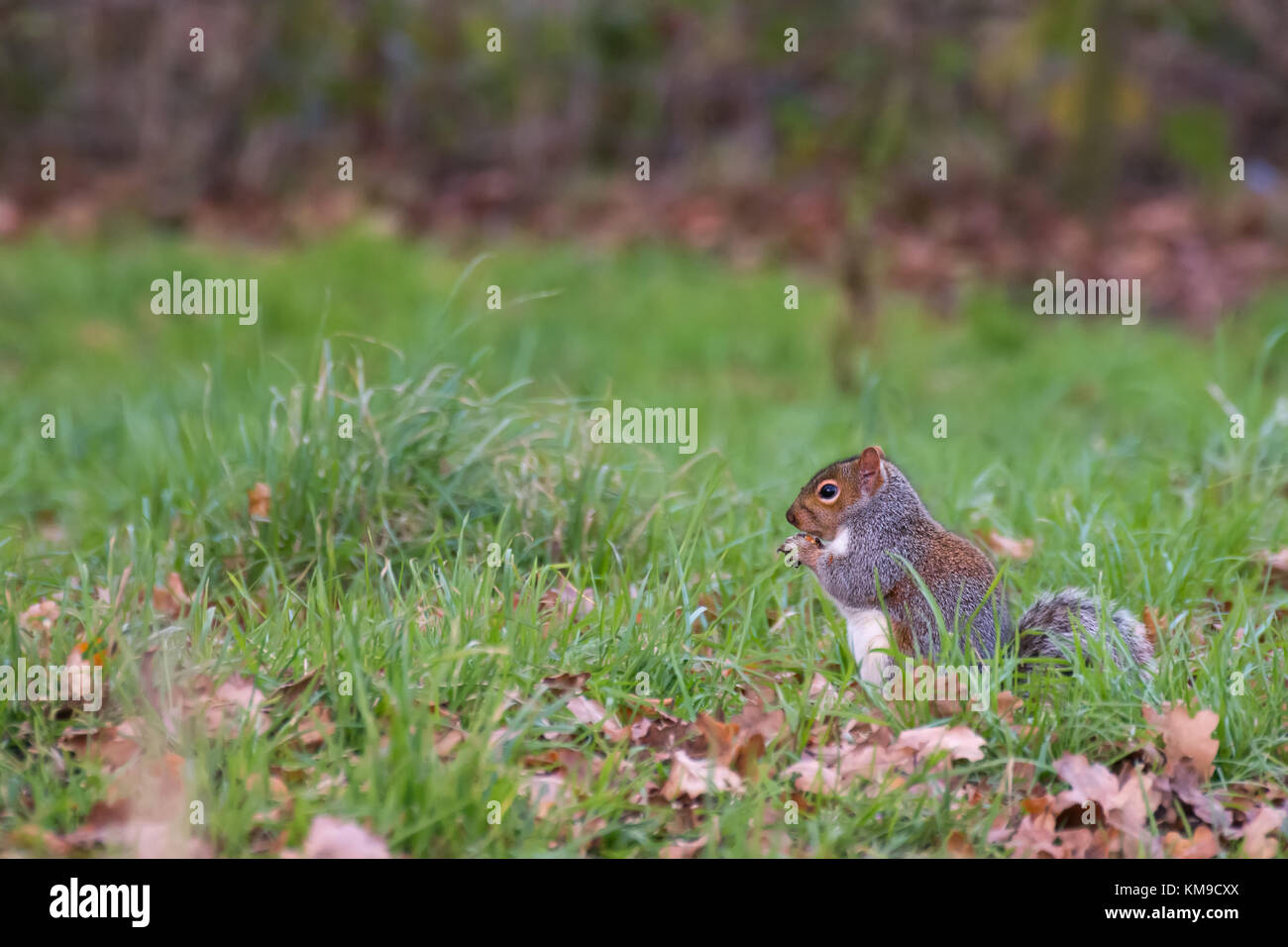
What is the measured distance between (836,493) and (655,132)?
9120mm

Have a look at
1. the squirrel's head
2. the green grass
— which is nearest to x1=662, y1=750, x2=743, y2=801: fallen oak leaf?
the green grass

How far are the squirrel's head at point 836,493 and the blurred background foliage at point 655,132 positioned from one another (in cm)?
629

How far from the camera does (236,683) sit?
3.73 metres

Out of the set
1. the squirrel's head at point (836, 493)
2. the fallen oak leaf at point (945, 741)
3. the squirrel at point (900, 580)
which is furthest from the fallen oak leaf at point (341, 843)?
the squirrel's head at point (836, 493)

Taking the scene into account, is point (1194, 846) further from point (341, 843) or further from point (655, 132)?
point (655, 132)

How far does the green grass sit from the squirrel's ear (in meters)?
0.36

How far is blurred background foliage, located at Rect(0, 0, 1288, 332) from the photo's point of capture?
11.3 metres

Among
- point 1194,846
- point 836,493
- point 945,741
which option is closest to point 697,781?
point 945,741

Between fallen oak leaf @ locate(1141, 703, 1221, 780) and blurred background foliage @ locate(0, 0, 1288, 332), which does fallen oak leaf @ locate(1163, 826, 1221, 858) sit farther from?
blurred background foliage @ locate(0, 0, 1288, 332)

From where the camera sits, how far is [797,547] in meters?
4.43

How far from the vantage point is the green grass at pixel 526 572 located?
11.1ft

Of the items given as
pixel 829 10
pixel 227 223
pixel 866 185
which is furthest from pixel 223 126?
pixel 866 185
